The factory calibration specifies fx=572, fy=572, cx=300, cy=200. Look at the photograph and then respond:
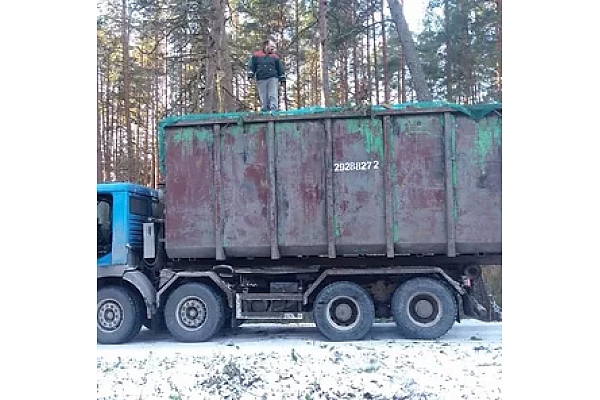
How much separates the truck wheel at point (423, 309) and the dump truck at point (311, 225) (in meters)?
0.02

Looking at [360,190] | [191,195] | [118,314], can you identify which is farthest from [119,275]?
[360,190]

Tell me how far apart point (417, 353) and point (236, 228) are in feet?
8.56

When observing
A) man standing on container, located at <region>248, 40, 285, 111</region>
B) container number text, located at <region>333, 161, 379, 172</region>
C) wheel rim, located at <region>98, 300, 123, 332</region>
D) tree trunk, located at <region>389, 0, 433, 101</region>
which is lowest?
wheel rim, located at <region>98, 300, 123, 332</region>

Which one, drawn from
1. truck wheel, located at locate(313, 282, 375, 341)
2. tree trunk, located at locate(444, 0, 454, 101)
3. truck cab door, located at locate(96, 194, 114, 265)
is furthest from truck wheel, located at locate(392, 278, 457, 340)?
tree trunk, located at locate(444, 0, 454, 101)

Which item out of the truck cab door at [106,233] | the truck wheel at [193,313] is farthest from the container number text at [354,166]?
the truck cab door at [106,233]

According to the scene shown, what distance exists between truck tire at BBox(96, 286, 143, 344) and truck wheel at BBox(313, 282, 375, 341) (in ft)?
7.40

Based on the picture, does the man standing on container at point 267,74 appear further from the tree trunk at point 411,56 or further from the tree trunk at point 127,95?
the tree trunk at point 411,56

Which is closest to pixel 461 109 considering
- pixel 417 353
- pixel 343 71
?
pixel 417 353

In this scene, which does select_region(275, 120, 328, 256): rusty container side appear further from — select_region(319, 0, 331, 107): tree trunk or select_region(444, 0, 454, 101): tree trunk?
select_region(319, 0, 331, 107): tree trunk

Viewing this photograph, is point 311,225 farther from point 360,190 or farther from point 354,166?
point 354,166

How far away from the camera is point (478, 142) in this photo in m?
6.78

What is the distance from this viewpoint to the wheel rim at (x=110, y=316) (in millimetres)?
7059

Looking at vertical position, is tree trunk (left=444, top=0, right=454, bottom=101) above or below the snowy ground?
above

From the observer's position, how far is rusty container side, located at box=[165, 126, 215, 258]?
713cm
